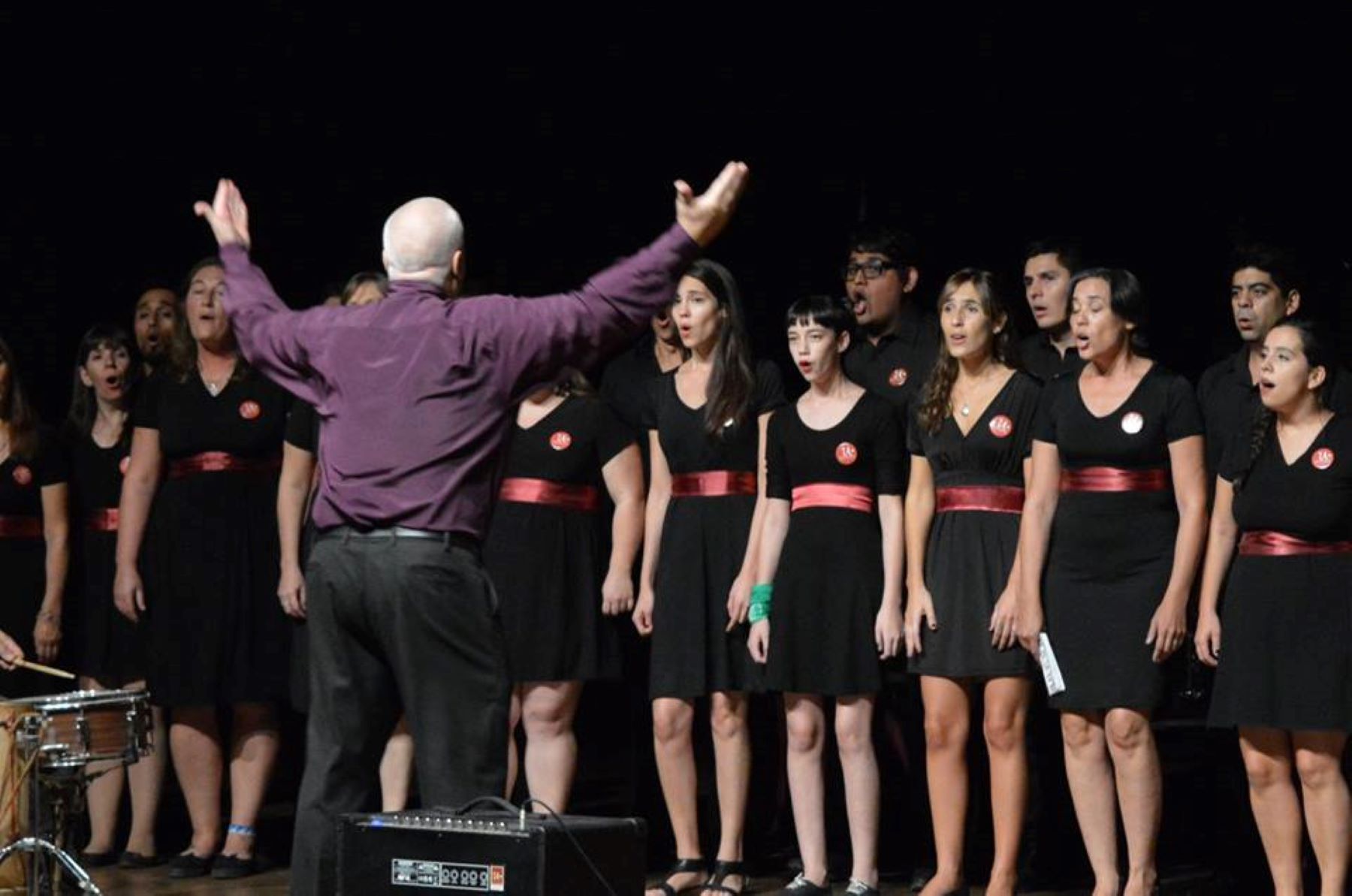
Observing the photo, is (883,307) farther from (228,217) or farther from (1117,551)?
(228,217)

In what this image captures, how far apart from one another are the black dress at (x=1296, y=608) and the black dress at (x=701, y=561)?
133 cm

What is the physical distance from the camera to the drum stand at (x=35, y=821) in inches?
219

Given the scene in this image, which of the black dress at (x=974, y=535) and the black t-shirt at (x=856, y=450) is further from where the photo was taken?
the black t-shirt at (x=856, y=450)

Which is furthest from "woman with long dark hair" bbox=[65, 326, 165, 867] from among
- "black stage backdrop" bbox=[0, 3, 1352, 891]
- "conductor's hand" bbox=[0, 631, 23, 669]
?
"black stage backdrop" bbox=[0, 3, 1352, 891]

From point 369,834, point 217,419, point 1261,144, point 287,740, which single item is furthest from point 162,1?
point 369,834

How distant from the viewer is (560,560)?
645 cm

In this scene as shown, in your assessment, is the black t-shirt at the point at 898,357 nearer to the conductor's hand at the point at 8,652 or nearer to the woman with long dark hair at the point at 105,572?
the woman with long dark hair at the point at 105,572

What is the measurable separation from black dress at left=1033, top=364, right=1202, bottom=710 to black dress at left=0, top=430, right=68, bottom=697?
3030 mm

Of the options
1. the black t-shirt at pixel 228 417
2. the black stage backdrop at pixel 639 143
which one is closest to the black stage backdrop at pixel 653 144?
the black stage backdrop at pixel 639 143

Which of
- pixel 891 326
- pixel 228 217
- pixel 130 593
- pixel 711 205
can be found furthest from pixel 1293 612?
pixel 130 593

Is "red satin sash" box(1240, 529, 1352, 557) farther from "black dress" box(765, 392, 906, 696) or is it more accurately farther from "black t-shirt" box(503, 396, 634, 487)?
"black t-shirt" box(503, 396, 634, 487)

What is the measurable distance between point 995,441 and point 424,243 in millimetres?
1953

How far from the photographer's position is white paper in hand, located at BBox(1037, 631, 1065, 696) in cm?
565

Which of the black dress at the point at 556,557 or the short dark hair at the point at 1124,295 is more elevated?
the short dark hair at the point at 1124,295
